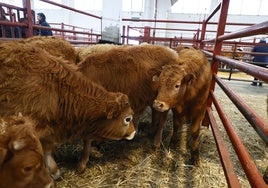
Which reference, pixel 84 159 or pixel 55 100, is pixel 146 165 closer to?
pixel 84 159

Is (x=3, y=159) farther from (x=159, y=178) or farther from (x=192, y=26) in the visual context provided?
(x=192, y=26)

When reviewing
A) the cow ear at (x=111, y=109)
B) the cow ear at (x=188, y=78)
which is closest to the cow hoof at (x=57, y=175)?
the cow ear at (x=111, y=109)

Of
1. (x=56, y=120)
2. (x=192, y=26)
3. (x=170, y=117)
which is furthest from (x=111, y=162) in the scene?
(x=192, y=26)

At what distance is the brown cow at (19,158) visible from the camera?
1.50 meters

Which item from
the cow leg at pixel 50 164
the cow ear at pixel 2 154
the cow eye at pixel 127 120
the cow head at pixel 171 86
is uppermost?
the cow head at pixel 171 86

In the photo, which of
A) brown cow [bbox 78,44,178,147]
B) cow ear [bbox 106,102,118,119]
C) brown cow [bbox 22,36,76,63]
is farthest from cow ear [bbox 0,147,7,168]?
brown cow [bbox 22,36,76,63]

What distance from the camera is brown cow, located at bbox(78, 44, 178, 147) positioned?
9.68ft

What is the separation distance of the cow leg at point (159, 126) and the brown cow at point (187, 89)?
0.28m

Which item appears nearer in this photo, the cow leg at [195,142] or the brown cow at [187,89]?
the brown cow at [187,89]

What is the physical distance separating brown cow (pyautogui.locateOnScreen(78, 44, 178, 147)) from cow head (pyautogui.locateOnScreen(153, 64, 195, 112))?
0.39 m

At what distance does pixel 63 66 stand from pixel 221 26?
2.10 m

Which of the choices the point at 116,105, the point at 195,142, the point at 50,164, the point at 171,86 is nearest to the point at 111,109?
the point at 116,105

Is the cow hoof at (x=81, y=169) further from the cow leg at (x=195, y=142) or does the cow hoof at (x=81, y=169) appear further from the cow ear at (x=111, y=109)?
the cow leg at (x=195, y=142)

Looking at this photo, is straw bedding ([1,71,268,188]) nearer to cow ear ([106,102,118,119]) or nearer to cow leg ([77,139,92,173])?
cow leg ([77,139,92,173])
